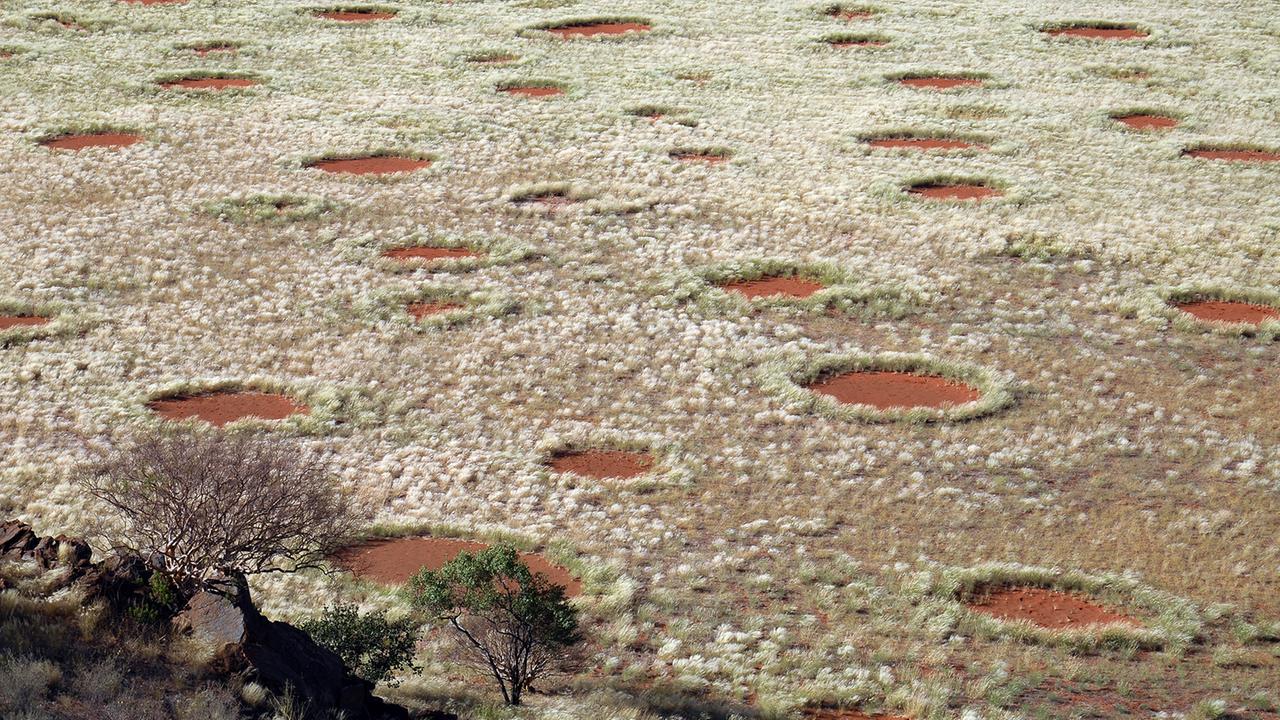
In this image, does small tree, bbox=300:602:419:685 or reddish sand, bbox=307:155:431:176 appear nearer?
small tree, bbox=300:602:419:685

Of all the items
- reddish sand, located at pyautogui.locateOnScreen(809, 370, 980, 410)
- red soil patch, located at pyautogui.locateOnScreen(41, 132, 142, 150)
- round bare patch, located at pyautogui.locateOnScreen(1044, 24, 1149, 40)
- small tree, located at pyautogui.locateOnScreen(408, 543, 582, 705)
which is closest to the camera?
small tree, located at pyautogui.locateOnScreen(408, 543, 582, 705)

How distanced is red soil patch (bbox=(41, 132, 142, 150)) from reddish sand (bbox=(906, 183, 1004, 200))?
21850 millimetres

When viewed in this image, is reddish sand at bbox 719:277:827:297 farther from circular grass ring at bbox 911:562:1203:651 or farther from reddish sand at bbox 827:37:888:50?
reddish sand at bbox 827:37:888:50

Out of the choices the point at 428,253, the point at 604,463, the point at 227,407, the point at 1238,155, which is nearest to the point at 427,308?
the point at 428,253

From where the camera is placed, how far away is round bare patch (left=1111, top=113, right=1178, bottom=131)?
41531 millimetres

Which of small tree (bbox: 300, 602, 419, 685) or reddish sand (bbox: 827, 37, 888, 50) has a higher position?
reddish sand (bbox: 827, 37, 888, 50)

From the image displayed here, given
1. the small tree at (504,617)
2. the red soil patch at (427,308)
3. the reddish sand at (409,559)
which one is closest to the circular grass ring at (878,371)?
the reddish sand at (409,559)

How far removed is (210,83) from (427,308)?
22556mm

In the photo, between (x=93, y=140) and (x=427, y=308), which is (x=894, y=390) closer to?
(x=427, y=308)

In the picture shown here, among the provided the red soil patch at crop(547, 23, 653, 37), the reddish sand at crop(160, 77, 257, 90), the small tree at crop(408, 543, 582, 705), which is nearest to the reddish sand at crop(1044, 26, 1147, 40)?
the red soil patch at crop(547, 23, 653, 37)

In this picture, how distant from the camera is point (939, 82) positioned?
46344mm

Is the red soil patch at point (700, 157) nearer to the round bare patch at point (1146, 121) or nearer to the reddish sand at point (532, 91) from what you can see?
the reddish sand at point (532, 91)

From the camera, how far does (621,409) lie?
23.3 meters

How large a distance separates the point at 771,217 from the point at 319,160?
1279 centimetres
